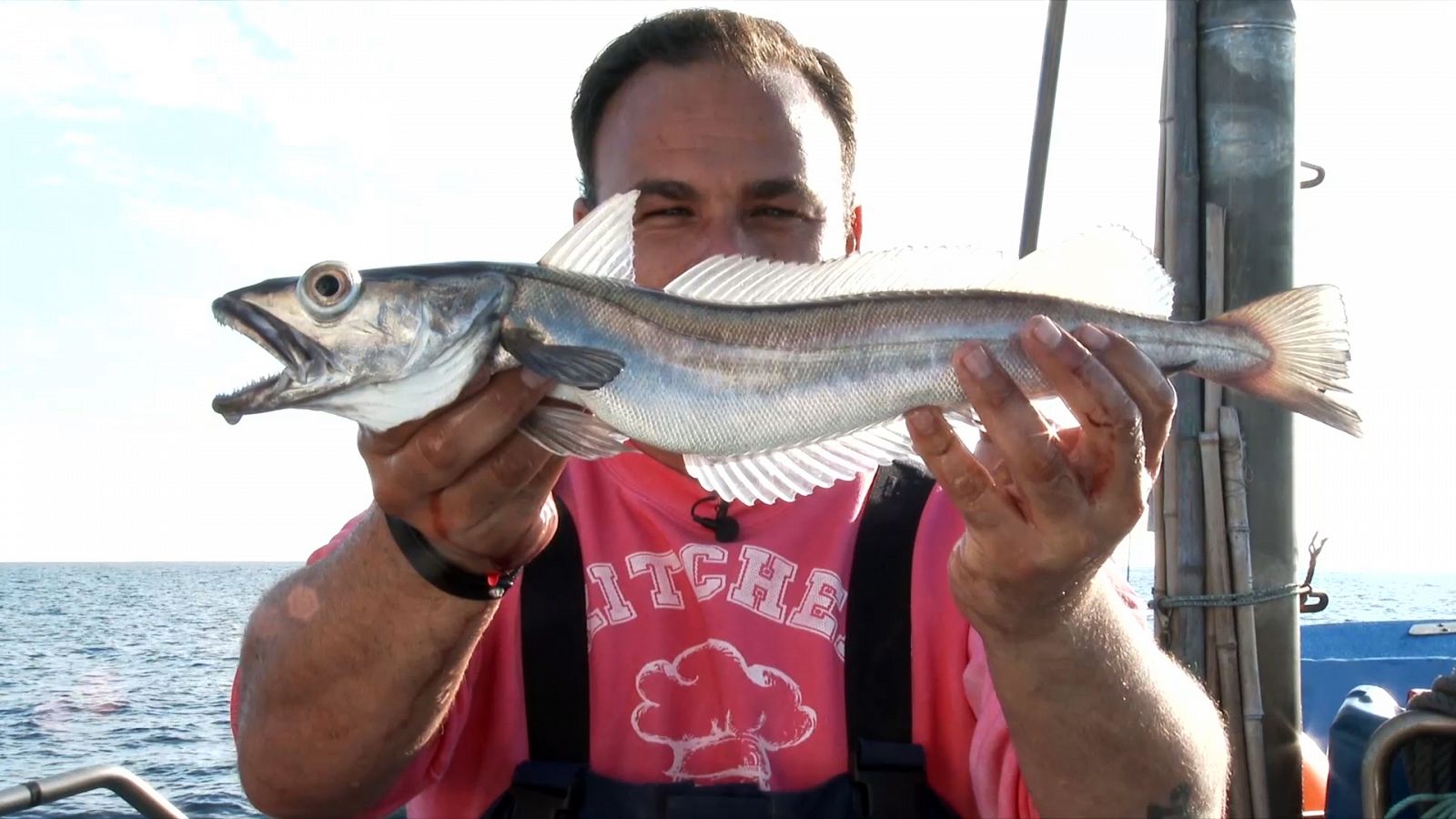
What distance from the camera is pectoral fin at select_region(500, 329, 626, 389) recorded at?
10.2ft

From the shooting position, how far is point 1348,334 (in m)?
3.39

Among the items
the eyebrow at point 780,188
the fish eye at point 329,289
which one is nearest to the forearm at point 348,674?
the fish eye at point 329,289

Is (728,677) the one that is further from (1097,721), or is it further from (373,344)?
(373,344)

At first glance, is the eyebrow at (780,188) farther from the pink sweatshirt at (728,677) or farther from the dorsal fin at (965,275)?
the pink sweatshirt at (728,677)

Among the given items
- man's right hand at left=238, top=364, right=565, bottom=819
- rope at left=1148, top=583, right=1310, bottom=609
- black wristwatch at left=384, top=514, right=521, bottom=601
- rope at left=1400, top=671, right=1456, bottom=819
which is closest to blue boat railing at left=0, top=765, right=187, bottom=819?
man's right hand at left=238, top=364, right=565, bottom=819

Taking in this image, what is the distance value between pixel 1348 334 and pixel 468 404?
283 centimetres

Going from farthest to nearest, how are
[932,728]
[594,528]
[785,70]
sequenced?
[785,70] < [594,528] < [932,728]

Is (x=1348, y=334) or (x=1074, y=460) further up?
(x=1348, y=334)

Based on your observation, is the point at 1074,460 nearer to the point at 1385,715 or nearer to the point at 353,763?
→ the point at 1385,715

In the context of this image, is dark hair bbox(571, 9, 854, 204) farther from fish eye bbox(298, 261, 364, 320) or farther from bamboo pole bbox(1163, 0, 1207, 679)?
fish eye bbox(298, 261, 364, 320)

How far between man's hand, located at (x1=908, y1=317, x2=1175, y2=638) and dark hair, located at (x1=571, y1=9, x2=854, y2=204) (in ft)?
7.53

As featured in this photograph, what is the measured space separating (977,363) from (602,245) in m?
1.27

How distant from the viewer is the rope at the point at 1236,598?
532 cm

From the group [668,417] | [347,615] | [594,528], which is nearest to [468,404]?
[668,417]
